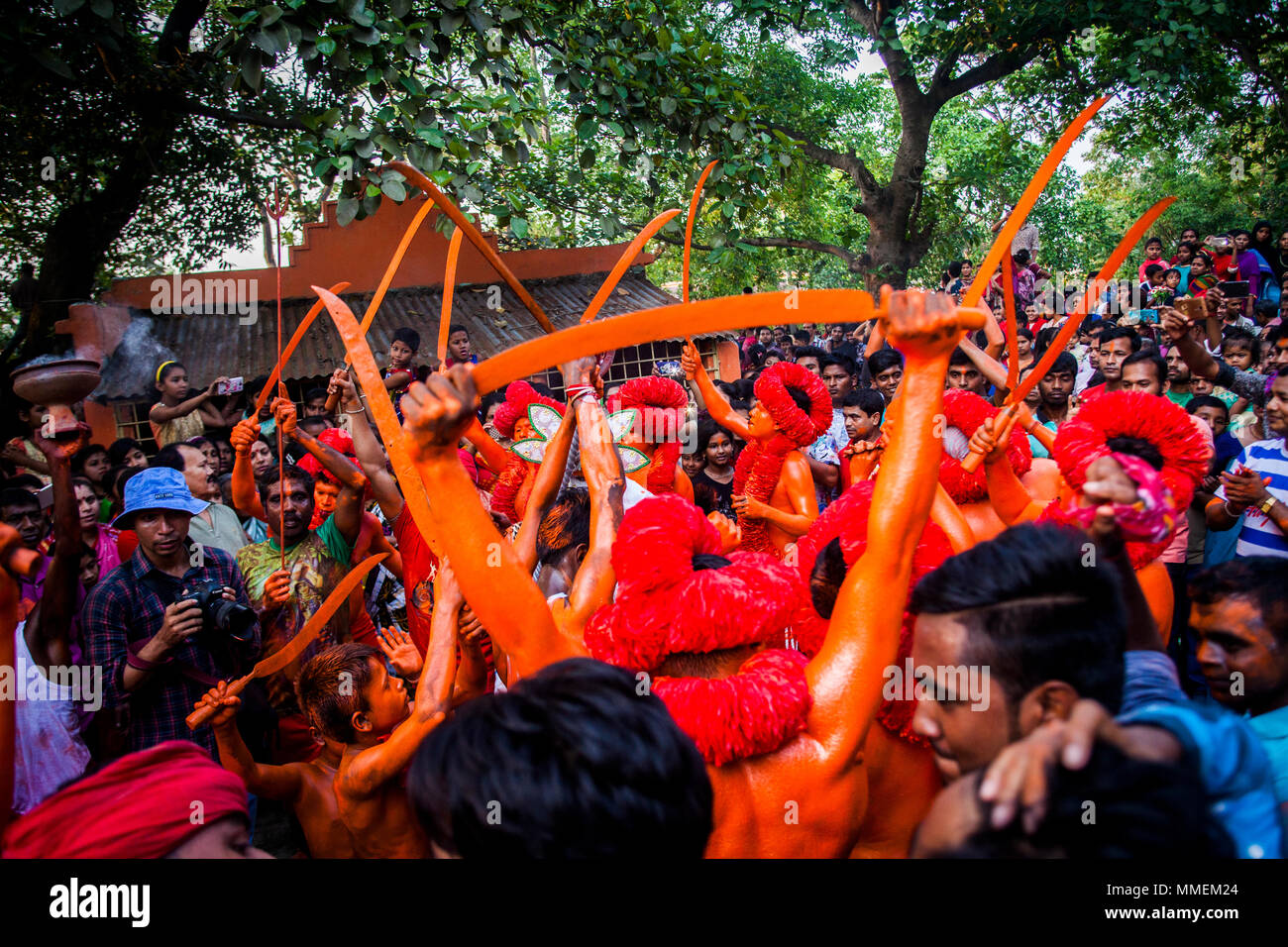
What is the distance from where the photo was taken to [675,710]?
178 cm

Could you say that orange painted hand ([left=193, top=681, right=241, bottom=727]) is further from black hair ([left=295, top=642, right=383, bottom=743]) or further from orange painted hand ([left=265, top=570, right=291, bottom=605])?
orange painted hand ([left=265, top=570, right=291, bottom=605])

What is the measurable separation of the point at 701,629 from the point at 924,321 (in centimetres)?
80

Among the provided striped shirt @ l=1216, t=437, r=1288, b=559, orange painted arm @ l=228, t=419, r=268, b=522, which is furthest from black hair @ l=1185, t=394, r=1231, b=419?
orange painted arm @ l=228, t=419, r=268, b=522

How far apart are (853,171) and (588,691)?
15883mm

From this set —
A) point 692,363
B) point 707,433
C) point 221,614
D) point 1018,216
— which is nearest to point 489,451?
point 692,363

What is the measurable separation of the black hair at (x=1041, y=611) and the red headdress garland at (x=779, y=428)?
3.46 meters

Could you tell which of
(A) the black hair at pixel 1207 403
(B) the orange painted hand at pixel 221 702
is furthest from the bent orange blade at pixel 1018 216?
(A) the black hair at pixel 1207 403

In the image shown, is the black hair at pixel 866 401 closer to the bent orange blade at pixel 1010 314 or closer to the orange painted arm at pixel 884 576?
the bent orange blade at pixel 1010 314

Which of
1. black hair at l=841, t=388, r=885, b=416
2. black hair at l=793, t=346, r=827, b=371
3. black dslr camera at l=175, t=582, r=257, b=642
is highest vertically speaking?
black hair at l=793, t=346, r=827, b=371

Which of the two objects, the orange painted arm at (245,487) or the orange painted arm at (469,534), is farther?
the orange painted arm at (245,487)

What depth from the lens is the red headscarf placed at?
155 centimetres

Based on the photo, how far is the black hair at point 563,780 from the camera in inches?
49.1

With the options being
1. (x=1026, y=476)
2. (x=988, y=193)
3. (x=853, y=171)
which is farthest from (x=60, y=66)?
(x=988, y=193)
